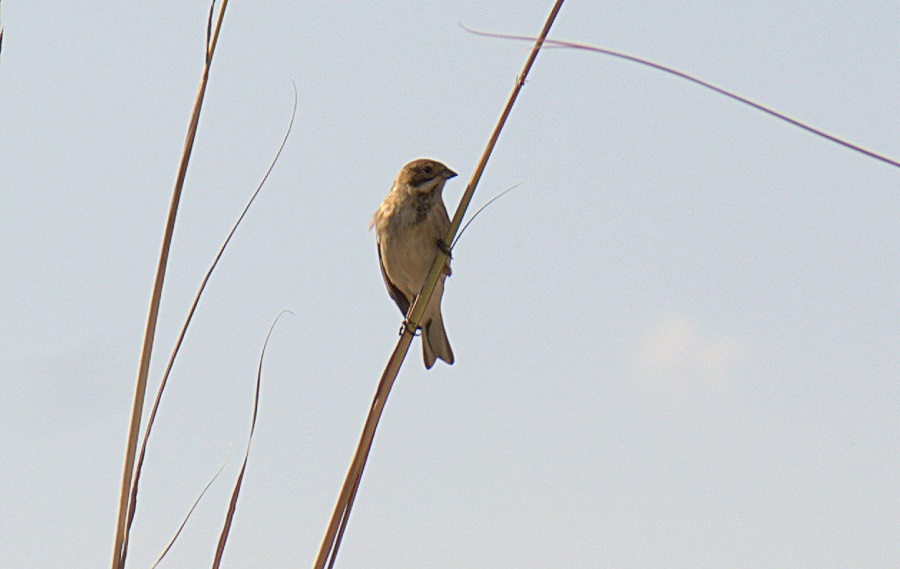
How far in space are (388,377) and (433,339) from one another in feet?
18.8

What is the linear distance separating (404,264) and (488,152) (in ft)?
15.6

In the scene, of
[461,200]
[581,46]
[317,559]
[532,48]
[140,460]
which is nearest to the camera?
[581,46]

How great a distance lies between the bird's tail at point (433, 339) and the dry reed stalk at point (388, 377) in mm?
5255

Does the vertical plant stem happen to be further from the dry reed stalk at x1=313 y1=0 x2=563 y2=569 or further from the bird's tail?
the bird's tail

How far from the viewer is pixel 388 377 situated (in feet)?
6.01

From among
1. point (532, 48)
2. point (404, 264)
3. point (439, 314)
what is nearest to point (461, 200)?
point (532, 48)

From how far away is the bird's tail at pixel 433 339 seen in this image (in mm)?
7523

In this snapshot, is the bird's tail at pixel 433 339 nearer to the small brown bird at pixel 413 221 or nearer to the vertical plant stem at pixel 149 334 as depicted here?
the small brown bird at pixel 413 221

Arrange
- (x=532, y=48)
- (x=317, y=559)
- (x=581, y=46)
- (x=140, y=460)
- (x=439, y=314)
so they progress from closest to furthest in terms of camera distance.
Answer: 1. (x=581, y=46)
2. (x=317, y=559)
3. (x=140, y=460)
4. (x=532, y=48)
5. (x=439, y=314)

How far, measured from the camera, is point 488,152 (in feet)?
6.40

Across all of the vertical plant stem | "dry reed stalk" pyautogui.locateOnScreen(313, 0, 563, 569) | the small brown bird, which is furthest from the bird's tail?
the vertical plant stem

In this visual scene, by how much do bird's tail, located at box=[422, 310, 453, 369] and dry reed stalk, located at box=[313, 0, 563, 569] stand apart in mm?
5255

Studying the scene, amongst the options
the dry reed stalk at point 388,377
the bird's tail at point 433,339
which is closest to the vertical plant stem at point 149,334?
the dry reed stalk at point 388,377

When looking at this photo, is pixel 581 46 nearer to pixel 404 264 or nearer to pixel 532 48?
pixel 532 48
